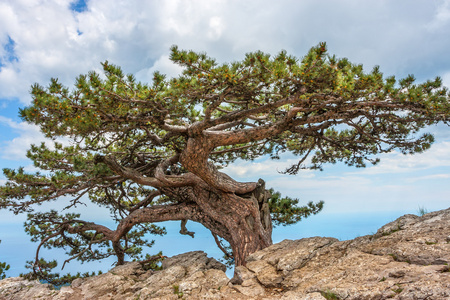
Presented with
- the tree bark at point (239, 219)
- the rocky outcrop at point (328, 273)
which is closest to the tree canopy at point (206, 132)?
the tree bark at point (239, 219)

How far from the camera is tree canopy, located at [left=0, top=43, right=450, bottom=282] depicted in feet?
19.5

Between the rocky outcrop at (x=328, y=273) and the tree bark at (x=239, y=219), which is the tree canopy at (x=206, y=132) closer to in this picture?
the tree bark at (x=239, y=219)

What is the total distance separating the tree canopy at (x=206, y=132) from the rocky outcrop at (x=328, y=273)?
231cm

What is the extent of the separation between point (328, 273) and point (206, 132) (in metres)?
4.36

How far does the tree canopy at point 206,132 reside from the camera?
593 centimetres

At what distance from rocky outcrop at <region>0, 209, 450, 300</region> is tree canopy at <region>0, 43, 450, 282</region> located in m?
2.31

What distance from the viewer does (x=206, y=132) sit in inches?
301

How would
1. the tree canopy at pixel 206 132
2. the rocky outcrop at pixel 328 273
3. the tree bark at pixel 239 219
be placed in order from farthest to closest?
1. the tree bark at pixel 239 219
2. the tree canopy at pixel 206 132
3. the rocky outcrop at pixel 328 273

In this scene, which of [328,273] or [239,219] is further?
[239,219]

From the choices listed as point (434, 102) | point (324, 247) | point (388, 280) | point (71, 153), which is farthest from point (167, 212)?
point (434, 102)

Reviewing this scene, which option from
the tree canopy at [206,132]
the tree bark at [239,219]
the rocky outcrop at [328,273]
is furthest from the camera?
the tree bark at [239,219]

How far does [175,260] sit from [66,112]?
5108mm

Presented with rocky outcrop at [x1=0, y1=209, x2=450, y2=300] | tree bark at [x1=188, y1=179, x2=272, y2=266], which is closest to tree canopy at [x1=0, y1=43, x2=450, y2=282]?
tree bark at [x1=188, y1=179, x2=272, y2=266]

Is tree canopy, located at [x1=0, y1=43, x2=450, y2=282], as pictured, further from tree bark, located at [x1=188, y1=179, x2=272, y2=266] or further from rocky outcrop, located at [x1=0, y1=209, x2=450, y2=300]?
Answer: rocky outcrop, located at [x1=0, y1=209, x2=450, y2=300]
